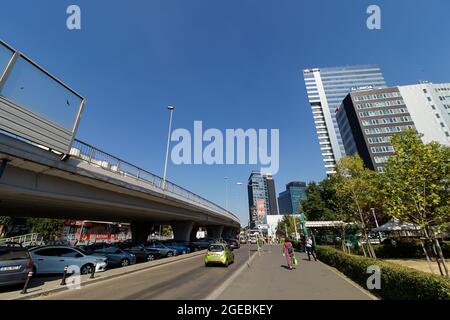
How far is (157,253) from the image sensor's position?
944 inches

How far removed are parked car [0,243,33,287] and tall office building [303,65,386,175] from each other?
133 metres

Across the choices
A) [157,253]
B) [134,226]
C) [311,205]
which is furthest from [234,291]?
[311,205]

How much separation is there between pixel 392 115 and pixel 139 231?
8388 centimetres

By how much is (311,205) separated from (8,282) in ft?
132

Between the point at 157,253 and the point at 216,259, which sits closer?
the point at 216,259

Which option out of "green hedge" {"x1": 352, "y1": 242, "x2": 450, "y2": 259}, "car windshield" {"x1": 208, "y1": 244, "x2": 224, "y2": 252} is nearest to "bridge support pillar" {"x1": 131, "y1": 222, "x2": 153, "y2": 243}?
"car windshield" {"x1": 208, "y1": 244, "x2": 224, "y2": 252}

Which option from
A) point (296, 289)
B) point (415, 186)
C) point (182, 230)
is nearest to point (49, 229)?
point (182, 230)

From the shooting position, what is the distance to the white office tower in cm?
7300

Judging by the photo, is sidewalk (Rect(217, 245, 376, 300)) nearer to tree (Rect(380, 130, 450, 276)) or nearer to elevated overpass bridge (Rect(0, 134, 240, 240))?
tree (Rect(380, 130, 450, 276))

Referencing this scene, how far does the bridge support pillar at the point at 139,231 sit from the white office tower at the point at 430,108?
82913 mm

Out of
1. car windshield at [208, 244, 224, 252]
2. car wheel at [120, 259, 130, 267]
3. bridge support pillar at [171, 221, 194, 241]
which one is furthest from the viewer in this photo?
bridge support pillar at [171, 221, 194, 241]

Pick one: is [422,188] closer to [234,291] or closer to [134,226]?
[234,291]

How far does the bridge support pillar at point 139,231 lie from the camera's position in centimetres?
3562

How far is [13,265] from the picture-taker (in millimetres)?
8773
